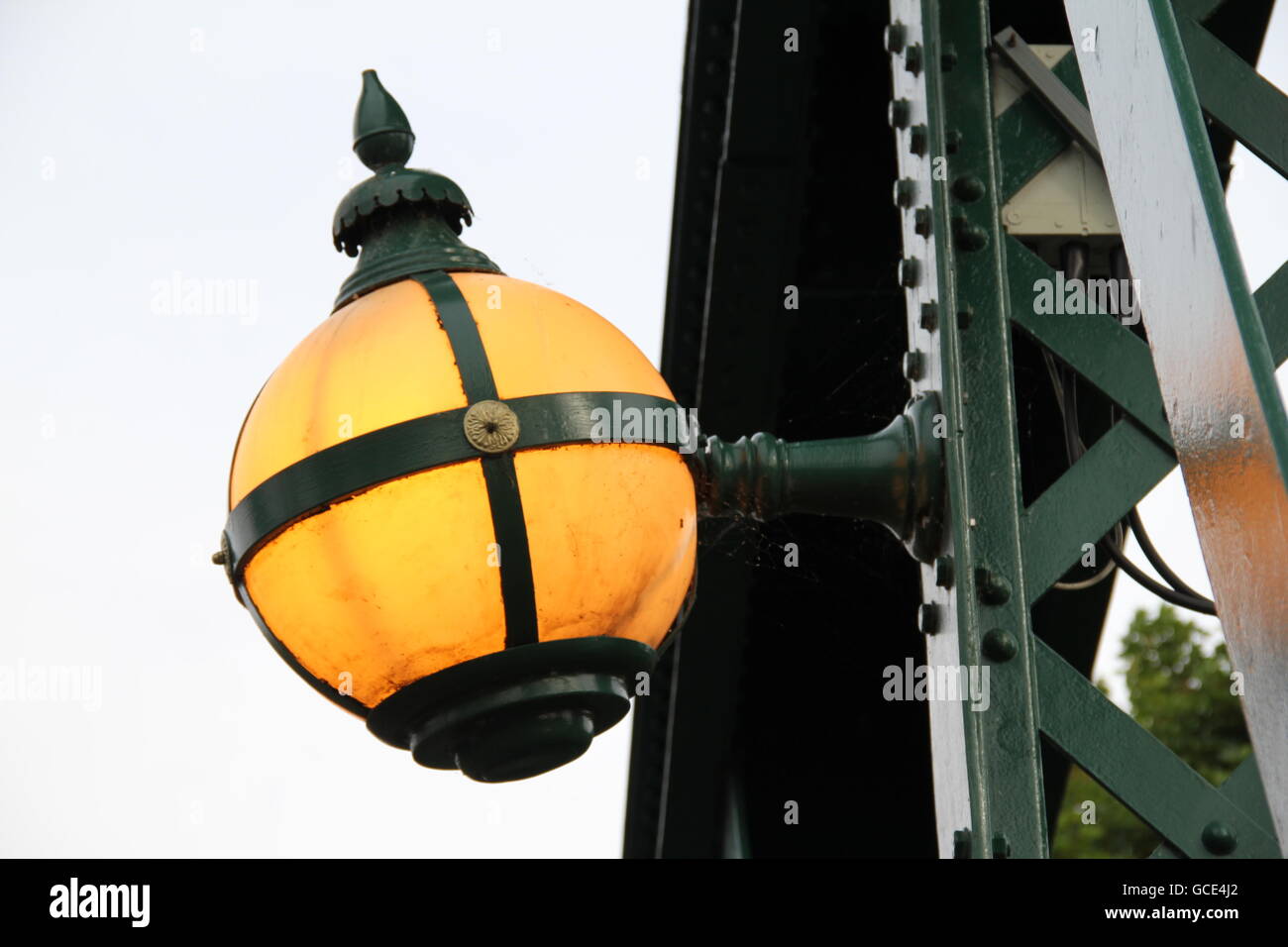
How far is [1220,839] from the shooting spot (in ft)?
9.86

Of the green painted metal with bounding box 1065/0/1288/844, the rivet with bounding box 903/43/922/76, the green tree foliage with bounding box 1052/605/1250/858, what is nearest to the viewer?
the green painted metal with bounding box 1065/0/1288/844

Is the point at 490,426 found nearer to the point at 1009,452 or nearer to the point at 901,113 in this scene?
the point at 1009,452

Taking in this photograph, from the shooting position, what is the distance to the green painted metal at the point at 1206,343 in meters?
1.91

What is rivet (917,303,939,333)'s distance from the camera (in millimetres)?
3307

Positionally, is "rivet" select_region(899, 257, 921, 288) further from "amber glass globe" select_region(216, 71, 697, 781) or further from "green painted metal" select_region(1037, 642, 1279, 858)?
"green painted metal" select_region(1037, 642, 1279, 858)

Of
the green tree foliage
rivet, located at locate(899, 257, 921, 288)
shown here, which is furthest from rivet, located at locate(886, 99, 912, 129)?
the green tree foliage

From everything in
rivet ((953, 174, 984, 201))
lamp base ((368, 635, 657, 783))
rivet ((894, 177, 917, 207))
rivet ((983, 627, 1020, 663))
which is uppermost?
rivet ((894, 177, 917, 207))

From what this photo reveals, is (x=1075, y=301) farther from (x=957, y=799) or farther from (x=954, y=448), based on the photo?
(x=957, y=799)

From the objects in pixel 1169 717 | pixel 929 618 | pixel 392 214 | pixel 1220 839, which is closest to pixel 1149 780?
pixel 1220 839

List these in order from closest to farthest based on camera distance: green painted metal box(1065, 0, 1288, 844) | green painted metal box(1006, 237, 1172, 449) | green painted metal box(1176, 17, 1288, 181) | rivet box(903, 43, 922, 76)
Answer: green painted metal box(1065, 0, 1288, 844), green painted metal box(1176, 17, 1288, 181), green painted metal box(1006, 237, 1172, 449), rivet box(903, 43, 922, 76)

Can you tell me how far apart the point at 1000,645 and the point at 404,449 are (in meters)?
1.02

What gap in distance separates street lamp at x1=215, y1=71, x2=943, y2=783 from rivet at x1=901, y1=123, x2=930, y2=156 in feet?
2.36

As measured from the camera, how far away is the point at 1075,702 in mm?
3113
